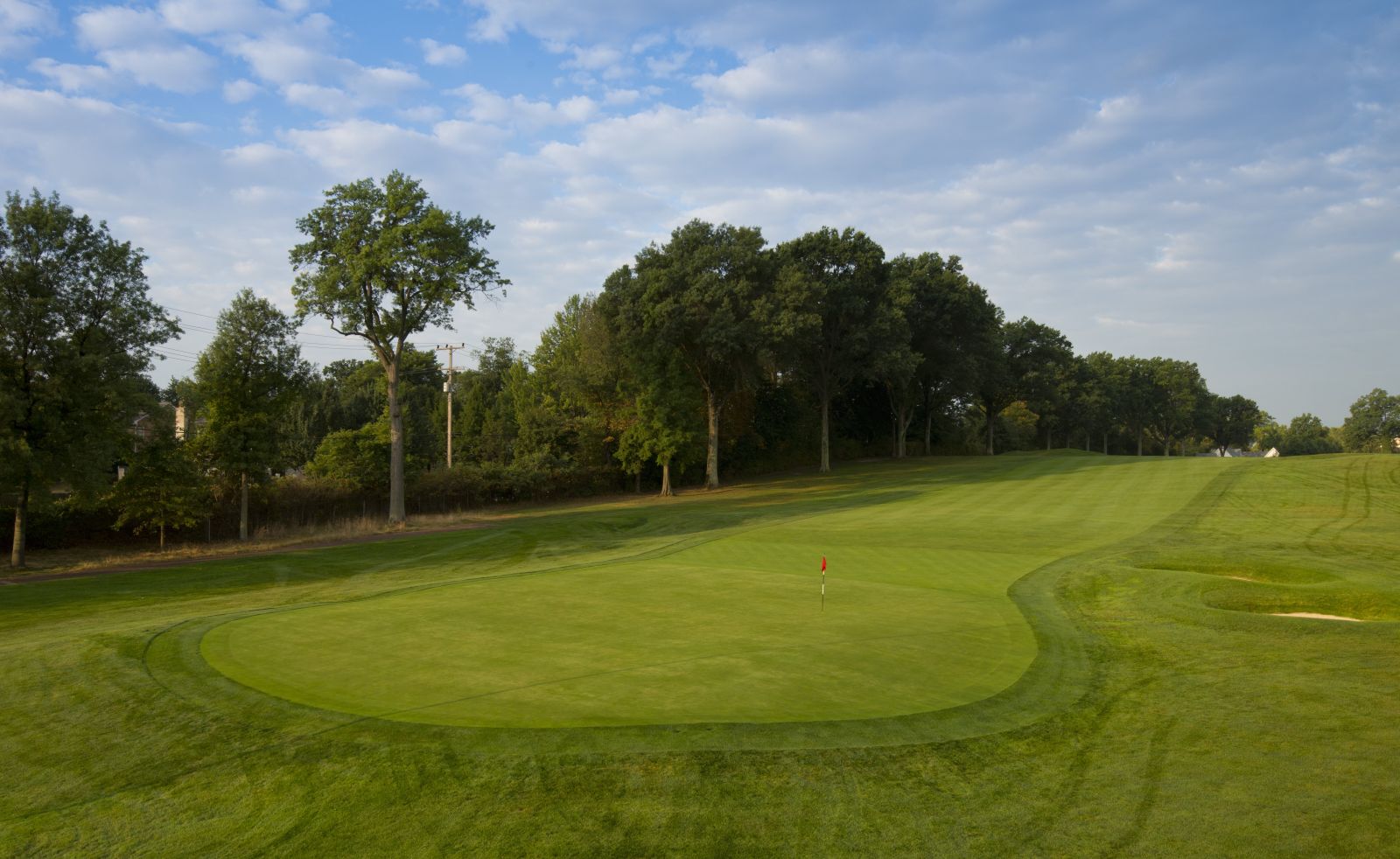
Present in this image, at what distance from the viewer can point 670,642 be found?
10.6 meters

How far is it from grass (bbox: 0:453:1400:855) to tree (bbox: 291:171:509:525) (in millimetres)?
18705

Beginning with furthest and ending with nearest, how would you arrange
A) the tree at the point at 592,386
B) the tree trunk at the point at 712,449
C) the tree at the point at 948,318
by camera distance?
the tree at the point at 948,318 → the tree trunk at the point at 712,449 → the tree at the point at 592,386

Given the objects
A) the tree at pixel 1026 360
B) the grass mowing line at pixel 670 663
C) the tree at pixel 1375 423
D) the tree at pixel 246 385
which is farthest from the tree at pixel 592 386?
the tree at pixel 1375 423

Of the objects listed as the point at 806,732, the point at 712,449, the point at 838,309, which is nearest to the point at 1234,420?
the point at 838,309

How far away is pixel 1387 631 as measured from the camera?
11.0 metres

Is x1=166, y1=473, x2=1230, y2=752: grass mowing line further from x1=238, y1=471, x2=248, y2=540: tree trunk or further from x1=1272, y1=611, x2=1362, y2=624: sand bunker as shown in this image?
x1=238, y1=471, x2=248, y2=540: tree trunk

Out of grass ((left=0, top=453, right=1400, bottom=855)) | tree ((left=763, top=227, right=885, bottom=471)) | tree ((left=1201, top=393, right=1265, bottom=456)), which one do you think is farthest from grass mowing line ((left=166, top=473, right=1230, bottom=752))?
tree ((left=1201, top=393, right=1265, bottom=456))

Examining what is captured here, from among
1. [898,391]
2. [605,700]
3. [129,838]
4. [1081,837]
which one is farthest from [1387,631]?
[898,391]

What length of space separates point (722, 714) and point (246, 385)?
28.7m

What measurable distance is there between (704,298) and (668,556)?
26.3 m

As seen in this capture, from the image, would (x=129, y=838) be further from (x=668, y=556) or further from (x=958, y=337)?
(x=958, y=337)

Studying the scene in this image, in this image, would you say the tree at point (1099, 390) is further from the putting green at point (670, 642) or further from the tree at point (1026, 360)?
the putting green at point (670, 642)

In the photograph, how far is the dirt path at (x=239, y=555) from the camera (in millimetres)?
21656

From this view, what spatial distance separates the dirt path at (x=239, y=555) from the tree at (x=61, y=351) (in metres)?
2.85
